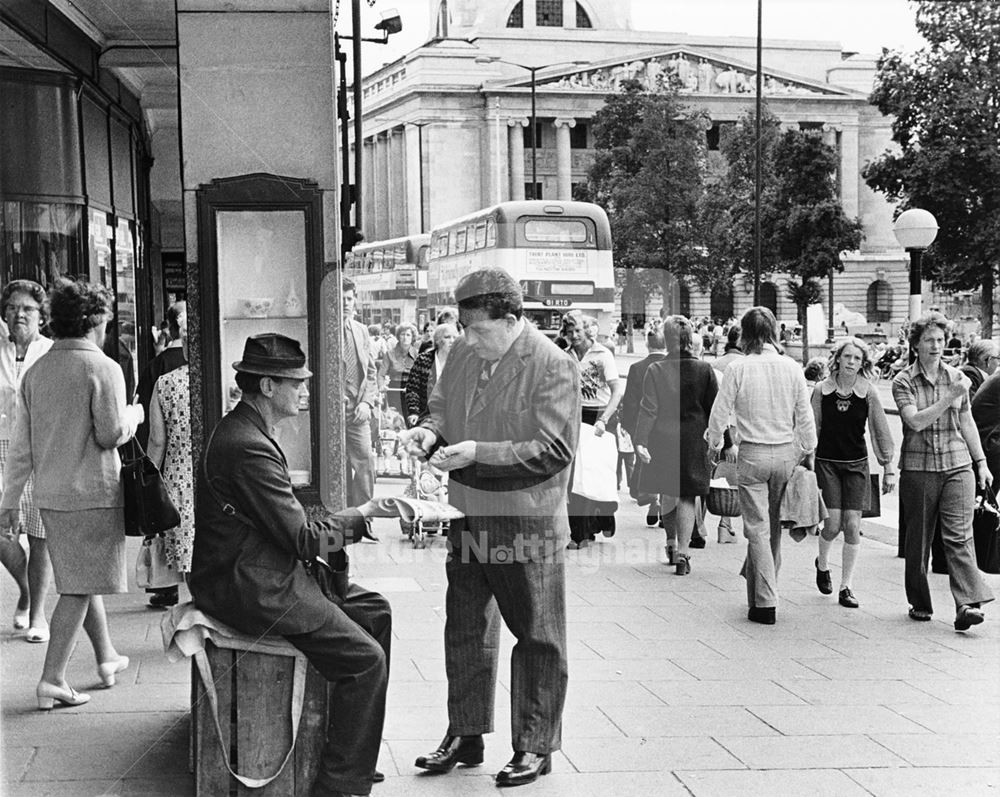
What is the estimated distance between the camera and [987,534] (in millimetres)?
8133

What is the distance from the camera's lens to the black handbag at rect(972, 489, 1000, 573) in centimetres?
812

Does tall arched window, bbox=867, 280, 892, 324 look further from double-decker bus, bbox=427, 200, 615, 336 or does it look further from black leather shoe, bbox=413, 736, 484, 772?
black leather shoe, bbox=413, 736, 484, 772

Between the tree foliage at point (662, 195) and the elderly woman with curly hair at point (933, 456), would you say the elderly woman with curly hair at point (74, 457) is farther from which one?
the tree foliage at point (662, 195)

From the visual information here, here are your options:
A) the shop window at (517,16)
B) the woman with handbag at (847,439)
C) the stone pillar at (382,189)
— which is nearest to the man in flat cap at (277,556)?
the woman with handbag at (847,439)

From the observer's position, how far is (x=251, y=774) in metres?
4.40

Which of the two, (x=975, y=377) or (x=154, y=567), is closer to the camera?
(x=154, y=567)

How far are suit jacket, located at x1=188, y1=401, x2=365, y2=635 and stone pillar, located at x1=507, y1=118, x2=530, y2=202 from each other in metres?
76.7

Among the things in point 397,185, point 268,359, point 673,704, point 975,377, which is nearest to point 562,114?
point 397,185

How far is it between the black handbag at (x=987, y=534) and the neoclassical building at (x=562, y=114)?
66334mm

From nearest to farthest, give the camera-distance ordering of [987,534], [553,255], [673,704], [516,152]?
1. [673,704]
2. [987,534]
3. [553,255]
4. [516,152]

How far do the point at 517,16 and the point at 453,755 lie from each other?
97976mm

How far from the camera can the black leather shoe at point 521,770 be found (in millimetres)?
4848

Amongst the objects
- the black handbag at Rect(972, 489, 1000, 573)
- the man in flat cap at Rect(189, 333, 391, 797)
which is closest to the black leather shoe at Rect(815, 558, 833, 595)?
the black handbag at Rect(972, 489, 1000, 573)

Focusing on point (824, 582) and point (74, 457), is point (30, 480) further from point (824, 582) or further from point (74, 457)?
point (824, 582)
